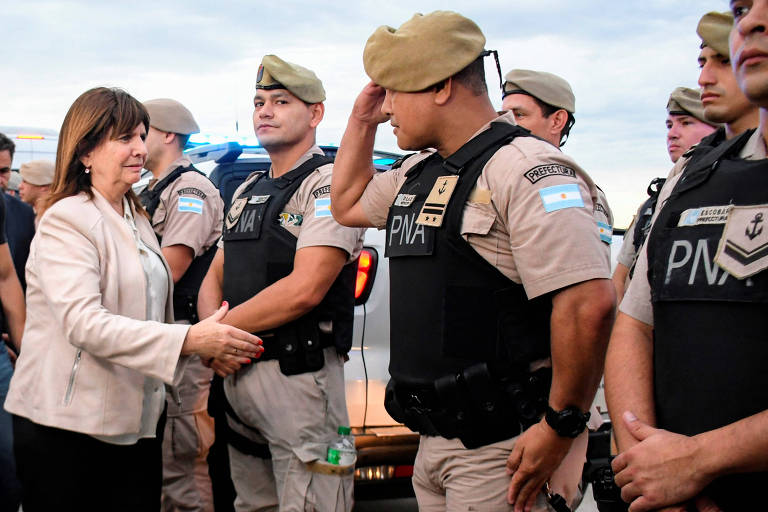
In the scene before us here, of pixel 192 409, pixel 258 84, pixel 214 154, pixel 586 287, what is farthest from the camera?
pixel 214 154

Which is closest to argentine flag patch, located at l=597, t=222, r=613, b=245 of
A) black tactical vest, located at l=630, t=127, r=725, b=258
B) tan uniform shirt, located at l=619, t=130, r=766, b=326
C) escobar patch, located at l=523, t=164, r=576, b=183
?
black tactical vest, located at l=630, t=127, r=725, b=258

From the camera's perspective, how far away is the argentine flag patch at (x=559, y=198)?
7.46 ft

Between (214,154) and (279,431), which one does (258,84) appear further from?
(279,431)

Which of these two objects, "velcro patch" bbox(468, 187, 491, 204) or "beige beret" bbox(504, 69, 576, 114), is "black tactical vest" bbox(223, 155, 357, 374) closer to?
"beige beret" bbox(504, 69, 576, 114)

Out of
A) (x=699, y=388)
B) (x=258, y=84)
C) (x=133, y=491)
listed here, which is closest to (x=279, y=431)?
(x=133, y=491)

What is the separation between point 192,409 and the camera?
4.37m

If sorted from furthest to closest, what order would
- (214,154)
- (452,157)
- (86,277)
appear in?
(214,154), (86,277), (452,157)

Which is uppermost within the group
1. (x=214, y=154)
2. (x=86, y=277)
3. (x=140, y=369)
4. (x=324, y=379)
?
(x=214, y=154)

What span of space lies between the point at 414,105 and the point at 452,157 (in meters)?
0.23

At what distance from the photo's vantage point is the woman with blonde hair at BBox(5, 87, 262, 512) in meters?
2.77

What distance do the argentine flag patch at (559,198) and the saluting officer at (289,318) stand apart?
4.33 ft

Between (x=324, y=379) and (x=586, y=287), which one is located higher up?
(x=586, y=287)

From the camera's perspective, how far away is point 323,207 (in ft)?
11.4

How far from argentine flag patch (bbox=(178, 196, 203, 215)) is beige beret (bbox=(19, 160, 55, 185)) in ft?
9.64
